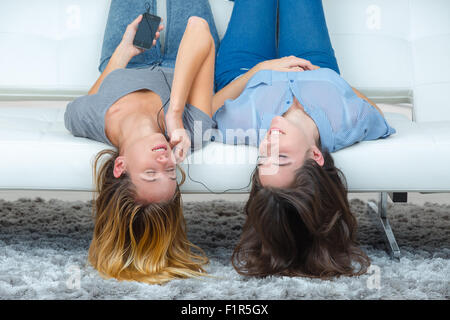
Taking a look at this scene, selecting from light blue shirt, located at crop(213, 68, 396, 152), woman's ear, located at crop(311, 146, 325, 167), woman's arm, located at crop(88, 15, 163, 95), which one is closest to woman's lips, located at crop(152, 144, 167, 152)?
light blue shirt, located at crop(213, 68, 396, 152)

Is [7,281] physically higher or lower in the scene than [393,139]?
lower

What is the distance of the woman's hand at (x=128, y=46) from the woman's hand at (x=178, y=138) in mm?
488

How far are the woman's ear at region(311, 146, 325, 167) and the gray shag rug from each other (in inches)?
12.0

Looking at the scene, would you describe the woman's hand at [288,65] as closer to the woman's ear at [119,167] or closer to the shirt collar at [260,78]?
the shirt collar at [260,78]

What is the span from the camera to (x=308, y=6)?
2.11 m

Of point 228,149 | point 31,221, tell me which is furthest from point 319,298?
point 31,221

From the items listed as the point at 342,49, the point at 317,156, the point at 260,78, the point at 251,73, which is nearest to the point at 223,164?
the point at 317,156

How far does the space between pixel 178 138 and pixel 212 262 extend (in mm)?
380

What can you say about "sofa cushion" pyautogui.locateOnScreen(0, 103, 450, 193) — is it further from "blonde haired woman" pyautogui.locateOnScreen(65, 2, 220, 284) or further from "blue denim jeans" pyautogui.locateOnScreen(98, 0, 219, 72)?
"blue denim jeans" pyautogui.locateOnScreen(98, 0, 219, 72)

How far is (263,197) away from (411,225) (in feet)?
2.71

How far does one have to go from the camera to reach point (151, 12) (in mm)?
2156

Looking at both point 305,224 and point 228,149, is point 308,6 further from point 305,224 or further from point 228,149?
point 305,224

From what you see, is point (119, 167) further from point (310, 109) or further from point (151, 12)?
point (151, 12)

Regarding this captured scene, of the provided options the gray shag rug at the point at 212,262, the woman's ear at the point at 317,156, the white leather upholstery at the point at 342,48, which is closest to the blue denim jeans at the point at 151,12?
the white leather upholstery at the point at 342,48
